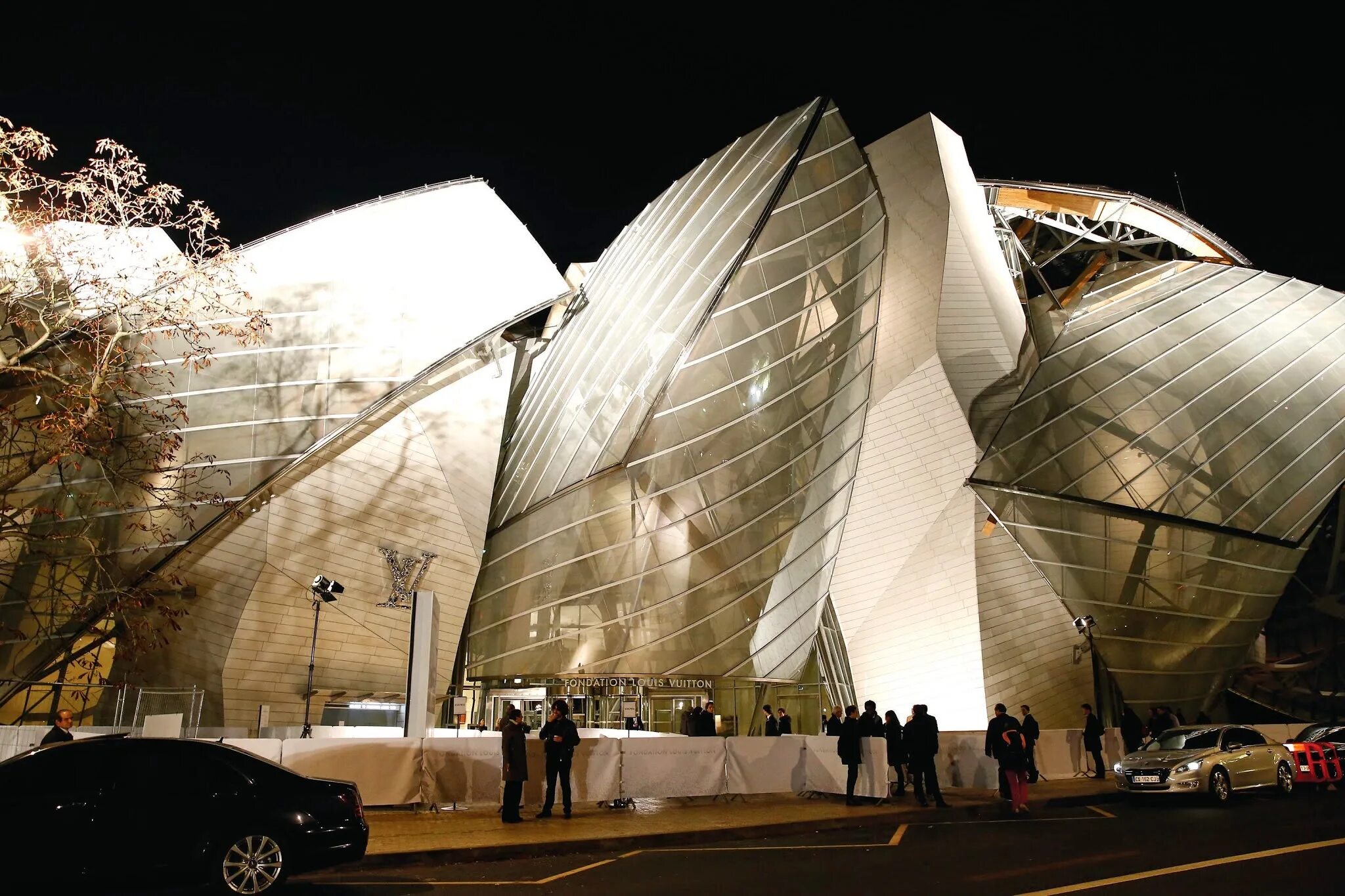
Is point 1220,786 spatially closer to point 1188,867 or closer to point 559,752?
point 1188,867

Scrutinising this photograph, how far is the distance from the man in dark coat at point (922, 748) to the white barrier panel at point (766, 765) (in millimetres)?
1745

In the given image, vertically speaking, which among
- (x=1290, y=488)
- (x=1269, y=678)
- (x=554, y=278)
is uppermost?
(x=554, y=278)

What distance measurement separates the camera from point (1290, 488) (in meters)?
29.9

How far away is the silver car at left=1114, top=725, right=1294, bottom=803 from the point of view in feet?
45.3

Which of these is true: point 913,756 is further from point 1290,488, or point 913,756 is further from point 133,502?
point 1290,488

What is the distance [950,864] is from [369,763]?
7.93 metres

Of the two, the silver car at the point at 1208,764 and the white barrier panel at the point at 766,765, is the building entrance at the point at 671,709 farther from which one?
the silver car at the point at 1208,764

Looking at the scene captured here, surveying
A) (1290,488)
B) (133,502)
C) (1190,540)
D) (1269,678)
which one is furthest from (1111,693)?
(133,502)

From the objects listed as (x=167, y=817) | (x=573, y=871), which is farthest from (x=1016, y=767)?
(x=167, y=817)

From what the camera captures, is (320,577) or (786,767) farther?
(320,577)

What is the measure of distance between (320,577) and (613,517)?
712cm

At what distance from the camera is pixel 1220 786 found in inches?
546

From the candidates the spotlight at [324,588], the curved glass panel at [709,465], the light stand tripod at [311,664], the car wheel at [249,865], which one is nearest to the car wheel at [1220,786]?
the curved glass panel at [709,465]

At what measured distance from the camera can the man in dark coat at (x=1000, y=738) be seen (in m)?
13.7
